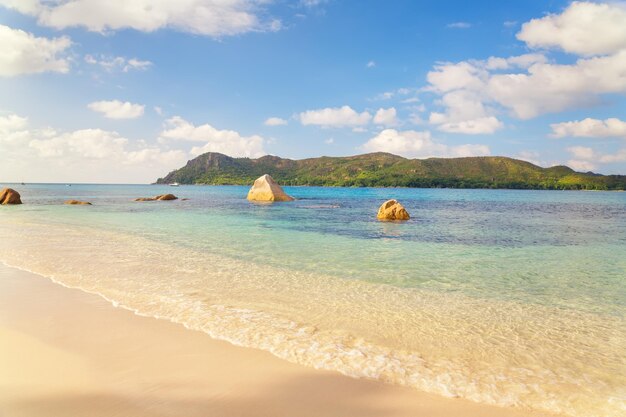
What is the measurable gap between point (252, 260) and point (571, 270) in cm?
1148

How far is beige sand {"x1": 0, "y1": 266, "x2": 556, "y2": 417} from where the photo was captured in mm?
4211

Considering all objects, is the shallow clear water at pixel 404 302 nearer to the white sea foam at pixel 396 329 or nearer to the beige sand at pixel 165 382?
the white sea foam at pixel 396 329

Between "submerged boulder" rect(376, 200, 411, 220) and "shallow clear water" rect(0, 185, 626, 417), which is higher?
"submerged boulder" rect(376, 200, 411, 220)

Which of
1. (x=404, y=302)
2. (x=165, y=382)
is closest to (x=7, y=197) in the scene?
(x=165, y=382)

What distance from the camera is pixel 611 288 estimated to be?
33.9 ft

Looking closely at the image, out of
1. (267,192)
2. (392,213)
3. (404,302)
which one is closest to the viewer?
(404,302)

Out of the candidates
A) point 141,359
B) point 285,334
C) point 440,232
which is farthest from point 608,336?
point 440,232

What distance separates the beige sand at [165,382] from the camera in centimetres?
421

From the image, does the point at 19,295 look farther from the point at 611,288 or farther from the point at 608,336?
the point at 611,288

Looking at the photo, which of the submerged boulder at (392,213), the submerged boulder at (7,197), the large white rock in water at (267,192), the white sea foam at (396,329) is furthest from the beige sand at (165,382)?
the submerged boulder at (7,197)

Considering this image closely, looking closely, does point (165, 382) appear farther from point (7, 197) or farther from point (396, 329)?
point (7, 197)

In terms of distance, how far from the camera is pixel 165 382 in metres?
4.75

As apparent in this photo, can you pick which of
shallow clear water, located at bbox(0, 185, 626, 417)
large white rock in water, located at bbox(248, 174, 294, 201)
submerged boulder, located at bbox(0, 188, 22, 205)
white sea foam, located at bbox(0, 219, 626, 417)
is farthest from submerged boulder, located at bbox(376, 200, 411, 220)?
submerged boulder, located at bbox(0, 188, 22, 205)

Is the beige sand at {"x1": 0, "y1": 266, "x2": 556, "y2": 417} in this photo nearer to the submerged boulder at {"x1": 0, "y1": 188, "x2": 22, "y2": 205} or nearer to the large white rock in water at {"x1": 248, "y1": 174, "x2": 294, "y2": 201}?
the large white rock in water at {"x1": 248, "y1": 174, "x2": 294, "y2": 201}
